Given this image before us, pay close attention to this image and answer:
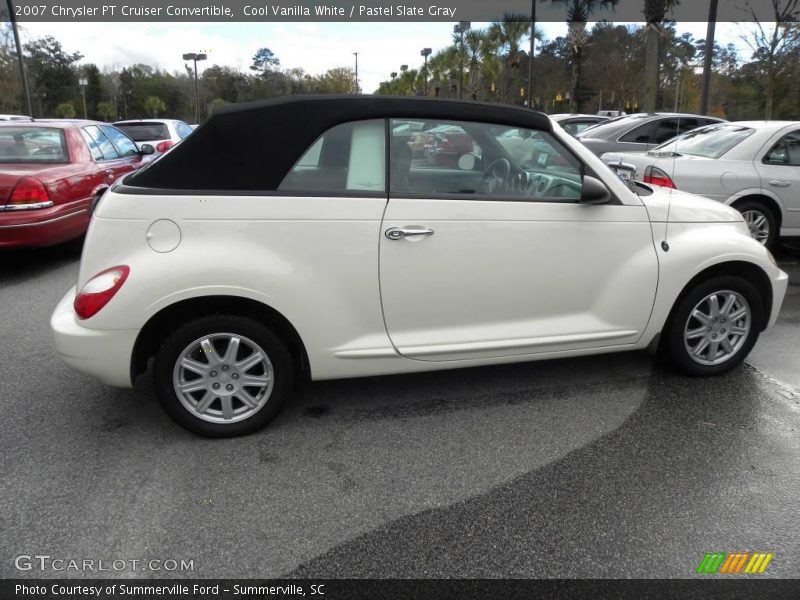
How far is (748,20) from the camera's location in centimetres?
1948

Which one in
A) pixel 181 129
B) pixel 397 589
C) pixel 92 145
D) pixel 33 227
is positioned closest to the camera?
pixel 397 589

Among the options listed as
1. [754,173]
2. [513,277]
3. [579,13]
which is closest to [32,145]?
[513,277]

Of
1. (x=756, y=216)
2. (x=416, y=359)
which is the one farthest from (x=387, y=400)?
(x=756, y=216)

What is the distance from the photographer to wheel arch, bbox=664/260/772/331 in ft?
12.2

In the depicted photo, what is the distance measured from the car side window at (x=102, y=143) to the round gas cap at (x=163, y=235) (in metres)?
5.80

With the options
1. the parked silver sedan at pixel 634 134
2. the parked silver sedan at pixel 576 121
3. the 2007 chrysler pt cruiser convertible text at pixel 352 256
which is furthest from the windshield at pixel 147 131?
the 2007 chrysler pt cruiser convertible text at pixel 352 256

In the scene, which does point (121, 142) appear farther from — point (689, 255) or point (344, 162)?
point (689, 255)

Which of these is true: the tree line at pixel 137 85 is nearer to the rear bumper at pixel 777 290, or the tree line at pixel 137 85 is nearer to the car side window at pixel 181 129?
the car side window at pixel 181 129

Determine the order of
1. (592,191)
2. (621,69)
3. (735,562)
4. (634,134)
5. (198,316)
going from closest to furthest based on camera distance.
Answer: (735,562), (198,316), (592,191), (634,134), (621,69)

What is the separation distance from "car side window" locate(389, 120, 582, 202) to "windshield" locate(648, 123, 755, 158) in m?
3.92

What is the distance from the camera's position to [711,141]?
7211 millimetres

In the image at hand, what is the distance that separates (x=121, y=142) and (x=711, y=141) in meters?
7.97

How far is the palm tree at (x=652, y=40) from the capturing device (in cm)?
1895

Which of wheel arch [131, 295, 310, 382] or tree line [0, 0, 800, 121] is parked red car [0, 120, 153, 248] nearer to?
wheel arch [131, 295, 310, 382]
